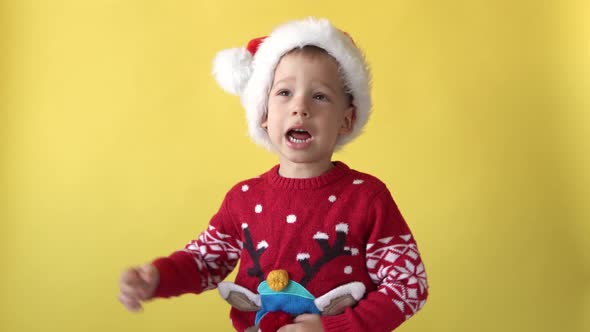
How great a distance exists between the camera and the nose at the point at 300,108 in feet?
3.23

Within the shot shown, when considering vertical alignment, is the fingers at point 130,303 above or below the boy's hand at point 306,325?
above

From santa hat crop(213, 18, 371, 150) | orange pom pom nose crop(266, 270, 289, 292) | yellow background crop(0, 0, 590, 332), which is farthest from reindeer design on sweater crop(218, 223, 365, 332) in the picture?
yellow background crop(0, 0, 590, 332)

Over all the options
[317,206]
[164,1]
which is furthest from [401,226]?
[164,1]

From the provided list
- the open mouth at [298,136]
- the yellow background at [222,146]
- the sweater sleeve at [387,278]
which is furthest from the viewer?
the yellow background at [222,146]

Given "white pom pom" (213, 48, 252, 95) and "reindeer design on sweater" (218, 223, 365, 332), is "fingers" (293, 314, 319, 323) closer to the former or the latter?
"reindeer design on sweater" (218, 223, 365, 332)

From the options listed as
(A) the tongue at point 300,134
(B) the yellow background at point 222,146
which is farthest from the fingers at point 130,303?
(B) the yellow background at point 222,146

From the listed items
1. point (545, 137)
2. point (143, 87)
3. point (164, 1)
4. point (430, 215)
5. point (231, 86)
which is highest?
point (164, 1)

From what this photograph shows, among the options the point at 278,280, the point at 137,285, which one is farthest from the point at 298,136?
the point at 137,285

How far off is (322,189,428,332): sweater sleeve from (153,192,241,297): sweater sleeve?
0.26m

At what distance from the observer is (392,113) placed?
1.52 metres

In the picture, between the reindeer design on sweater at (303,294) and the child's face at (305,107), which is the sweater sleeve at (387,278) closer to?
the reindeer design on sweater at (303,294)

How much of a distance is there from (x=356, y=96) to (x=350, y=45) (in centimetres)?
9

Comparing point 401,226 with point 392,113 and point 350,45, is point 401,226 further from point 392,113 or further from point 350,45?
point 392,113

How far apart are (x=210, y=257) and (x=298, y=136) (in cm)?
28
